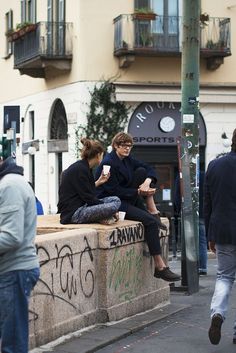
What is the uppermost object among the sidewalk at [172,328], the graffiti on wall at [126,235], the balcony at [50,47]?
the balcony at [50,47]

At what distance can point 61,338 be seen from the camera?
746 cm

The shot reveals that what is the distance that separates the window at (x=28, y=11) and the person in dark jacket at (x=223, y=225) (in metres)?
20.6

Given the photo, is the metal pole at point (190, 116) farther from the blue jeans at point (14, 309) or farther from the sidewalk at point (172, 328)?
the blue jeans at point (14, 309)

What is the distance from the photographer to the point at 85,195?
27.7 feet

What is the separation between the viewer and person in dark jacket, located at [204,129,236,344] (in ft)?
23.6

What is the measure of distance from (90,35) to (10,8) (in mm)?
7887

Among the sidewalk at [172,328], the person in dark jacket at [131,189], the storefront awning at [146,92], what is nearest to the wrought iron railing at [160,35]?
the storefront awning at [146,92]

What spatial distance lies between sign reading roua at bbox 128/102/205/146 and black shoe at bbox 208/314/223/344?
16833 mm

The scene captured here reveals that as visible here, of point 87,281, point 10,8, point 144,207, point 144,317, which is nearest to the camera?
point 87,281

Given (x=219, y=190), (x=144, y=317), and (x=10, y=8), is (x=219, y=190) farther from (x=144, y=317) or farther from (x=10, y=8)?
(x=10, y=8)

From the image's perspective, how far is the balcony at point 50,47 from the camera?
78.2 feet

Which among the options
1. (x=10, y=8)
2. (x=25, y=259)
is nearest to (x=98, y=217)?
(x=25, y=259)

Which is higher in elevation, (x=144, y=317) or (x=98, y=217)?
(x=98, y=217)

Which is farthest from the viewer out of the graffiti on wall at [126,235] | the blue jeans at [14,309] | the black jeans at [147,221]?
the black jeans at [147,221]
